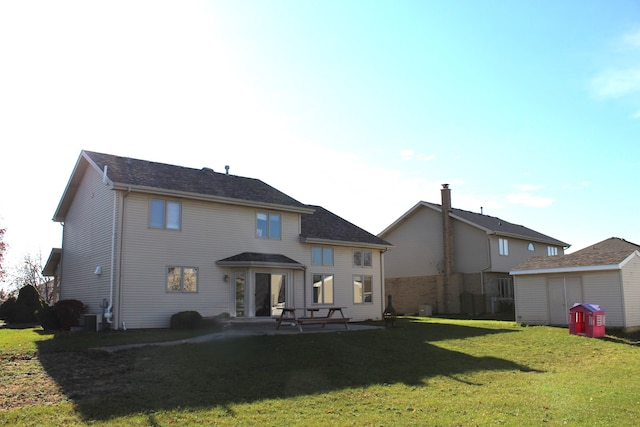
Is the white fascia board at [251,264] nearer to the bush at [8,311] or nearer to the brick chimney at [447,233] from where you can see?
the bush at [8,311]

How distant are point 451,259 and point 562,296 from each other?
1172 centimetres

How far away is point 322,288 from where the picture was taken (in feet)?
79.7

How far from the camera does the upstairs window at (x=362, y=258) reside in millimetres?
25984

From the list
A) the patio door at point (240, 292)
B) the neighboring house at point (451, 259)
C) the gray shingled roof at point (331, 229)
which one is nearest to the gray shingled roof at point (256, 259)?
the patio door at point (240, 292)

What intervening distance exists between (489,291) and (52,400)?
29.1m

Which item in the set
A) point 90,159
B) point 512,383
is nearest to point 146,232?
point 90,159

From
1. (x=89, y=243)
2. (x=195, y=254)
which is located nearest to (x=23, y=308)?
(x=89, y=243)

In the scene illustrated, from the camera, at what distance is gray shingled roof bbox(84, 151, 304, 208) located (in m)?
19.4

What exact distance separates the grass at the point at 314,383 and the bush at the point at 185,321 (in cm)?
247

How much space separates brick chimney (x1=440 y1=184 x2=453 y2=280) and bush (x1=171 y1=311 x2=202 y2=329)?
65.5 ft

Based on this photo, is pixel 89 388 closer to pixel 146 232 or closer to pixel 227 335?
pixel 227 335

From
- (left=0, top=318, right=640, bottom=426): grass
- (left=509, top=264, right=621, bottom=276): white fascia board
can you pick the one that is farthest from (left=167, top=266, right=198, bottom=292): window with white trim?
(left=509, top=264, right=621, bottom=276): white fascia board

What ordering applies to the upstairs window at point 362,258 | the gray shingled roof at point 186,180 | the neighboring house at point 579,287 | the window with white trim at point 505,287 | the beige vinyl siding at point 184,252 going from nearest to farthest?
the beige vinyl siding at point 184,252
the gray shingled roof at point 186,180
the neighboring house at point 579,287
the upstairs window at point 362,258
the window with white trim at point 505,287

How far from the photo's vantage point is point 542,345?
16828 mm
